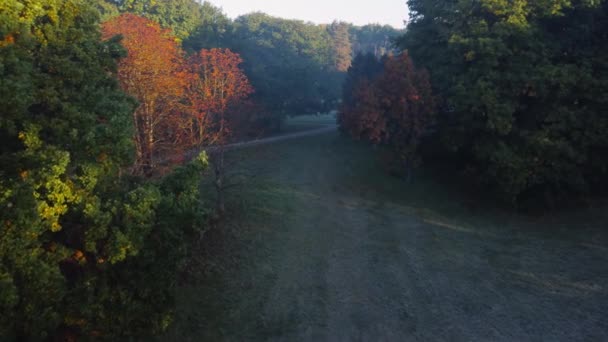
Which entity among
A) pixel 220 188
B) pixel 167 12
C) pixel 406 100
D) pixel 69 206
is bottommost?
pixel 220 188

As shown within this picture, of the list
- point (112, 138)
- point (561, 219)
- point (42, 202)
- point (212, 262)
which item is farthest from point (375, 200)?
point (42, 202)

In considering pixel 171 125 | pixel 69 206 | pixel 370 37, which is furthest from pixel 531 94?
pixel 370 37

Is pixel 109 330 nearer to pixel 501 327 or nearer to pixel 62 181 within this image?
pixel 62 181

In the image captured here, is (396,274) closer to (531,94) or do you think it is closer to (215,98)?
(531,94)

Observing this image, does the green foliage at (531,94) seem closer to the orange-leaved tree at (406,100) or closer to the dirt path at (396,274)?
the orange-leaved tree at (406,100)

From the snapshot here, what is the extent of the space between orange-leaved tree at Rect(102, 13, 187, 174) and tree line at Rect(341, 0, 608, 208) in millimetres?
9452

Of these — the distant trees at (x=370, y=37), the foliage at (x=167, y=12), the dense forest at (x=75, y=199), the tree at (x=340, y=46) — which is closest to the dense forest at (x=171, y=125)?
the dense forest at (x=75, y=199)

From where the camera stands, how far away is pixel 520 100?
68.3 feet

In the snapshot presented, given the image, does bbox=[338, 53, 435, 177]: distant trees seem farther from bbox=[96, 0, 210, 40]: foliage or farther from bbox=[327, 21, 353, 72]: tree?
bbox=[327, 21, 353, 72]: tree

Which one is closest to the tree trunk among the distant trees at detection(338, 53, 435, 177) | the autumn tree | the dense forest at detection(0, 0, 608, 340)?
the autumn tree

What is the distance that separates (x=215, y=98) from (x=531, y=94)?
14.4 metres

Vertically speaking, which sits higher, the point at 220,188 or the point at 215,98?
the point at 215,98

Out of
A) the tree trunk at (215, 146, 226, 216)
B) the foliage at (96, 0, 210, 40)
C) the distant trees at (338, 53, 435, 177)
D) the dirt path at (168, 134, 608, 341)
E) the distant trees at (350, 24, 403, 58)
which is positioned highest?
the distant trees at (350, 24, 403, 58)

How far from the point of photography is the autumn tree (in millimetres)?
19438
